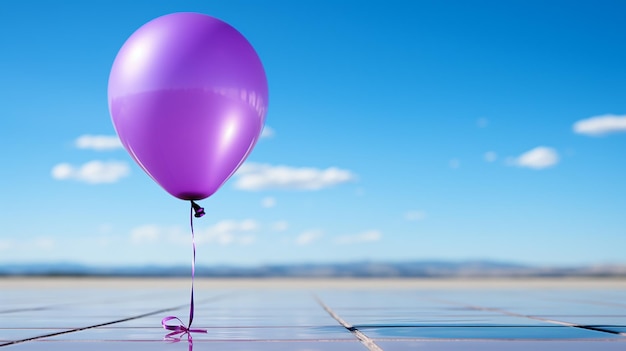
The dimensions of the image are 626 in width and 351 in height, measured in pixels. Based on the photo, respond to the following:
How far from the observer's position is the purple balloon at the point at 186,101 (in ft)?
26.1

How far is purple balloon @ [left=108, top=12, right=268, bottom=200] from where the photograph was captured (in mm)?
7961

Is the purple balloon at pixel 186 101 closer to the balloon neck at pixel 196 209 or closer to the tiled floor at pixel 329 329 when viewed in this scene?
the balloon neck at pixel 196 209

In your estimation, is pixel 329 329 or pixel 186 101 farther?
pixel 329 329

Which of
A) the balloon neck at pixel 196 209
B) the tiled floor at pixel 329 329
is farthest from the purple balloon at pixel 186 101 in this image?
the tiled floor at pixel 329 329

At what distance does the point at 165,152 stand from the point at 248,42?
1718 mm

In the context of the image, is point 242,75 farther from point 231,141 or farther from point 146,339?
point 146,339

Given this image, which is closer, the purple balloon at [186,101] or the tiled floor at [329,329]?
the tiled floor at [329,329]

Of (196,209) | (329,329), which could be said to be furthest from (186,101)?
(329,329)

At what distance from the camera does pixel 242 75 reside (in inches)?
328

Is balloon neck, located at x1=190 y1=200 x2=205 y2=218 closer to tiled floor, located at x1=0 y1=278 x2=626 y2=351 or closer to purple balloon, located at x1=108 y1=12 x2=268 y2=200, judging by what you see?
purple balloon, located at x1=108 y1=12 x2=268 y2=200

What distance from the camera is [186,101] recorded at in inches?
312

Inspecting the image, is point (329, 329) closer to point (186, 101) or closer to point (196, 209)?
point (196, 209)

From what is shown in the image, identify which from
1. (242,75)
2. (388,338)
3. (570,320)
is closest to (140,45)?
(242,75)

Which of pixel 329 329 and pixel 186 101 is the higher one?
pixel 186 101
